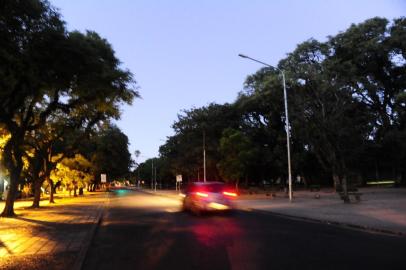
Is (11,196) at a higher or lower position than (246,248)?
higher

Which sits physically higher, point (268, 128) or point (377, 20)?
point (377, 20)

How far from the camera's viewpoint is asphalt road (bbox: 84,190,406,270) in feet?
30.1

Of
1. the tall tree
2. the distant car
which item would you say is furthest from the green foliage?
the tall tree

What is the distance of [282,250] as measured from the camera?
10.8 metres

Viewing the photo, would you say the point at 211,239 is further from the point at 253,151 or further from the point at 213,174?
the point at 213,174

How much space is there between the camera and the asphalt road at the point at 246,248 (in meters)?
9.19

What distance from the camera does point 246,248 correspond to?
11211 mm

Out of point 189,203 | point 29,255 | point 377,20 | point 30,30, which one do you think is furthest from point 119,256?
point 377,20

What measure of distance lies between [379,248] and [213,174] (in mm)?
57347

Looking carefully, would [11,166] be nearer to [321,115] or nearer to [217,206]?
[217,206]

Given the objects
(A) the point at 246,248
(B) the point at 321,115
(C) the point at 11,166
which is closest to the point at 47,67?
(C) the point at 11,166

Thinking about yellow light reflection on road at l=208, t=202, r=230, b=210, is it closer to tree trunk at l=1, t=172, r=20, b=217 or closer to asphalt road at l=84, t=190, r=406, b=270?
asphalt road at l=84, t=190, r=406, b=270

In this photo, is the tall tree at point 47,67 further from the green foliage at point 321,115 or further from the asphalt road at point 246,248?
the green foliage at point 321,115

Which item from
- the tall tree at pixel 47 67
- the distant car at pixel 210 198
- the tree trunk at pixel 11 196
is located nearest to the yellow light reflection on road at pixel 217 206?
the distant car at pixel 210 198
